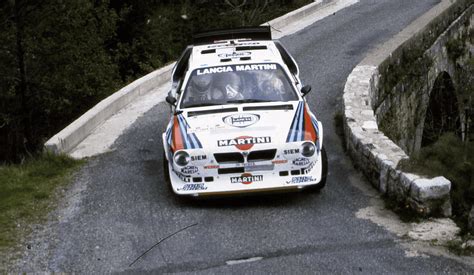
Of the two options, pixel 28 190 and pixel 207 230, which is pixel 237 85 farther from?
pixel 28 190

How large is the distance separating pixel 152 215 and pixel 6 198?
2.12 metres

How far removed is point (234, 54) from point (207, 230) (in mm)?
3116

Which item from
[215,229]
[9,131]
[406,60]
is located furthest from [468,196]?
[9,131]

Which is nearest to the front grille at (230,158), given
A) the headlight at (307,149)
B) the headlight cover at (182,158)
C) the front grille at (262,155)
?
the front grille at (262,155)

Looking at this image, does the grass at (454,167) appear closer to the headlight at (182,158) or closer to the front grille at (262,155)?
the front grille at (262,155)

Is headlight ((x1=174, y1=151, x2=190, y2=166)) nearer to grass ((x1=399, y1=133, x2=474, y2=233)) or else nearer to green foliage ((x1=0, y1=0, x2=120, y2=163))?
grass ((x1=399, y1=133, x2=474, y2=233))

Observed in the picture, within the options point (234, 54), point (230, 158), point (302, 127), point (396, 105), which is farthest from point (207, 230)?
point (396, 105)

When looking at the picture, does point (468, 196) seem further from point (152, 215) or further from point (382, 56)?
point (382, 56)

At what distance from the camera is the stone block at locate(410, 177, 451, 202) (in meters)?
8.01

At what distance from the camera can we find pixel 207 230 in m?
8.12

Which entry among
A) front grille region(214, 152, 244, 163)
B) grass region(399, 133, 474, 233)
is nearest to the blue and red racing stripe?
front grille region(214, 152, 244, 163)

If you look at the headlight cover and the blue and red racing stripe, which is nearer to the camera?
the headlight cover

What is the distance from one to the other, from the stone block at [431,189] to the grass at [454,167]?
0.23 metres

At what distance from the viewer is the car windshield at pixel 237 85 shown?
376 inches
